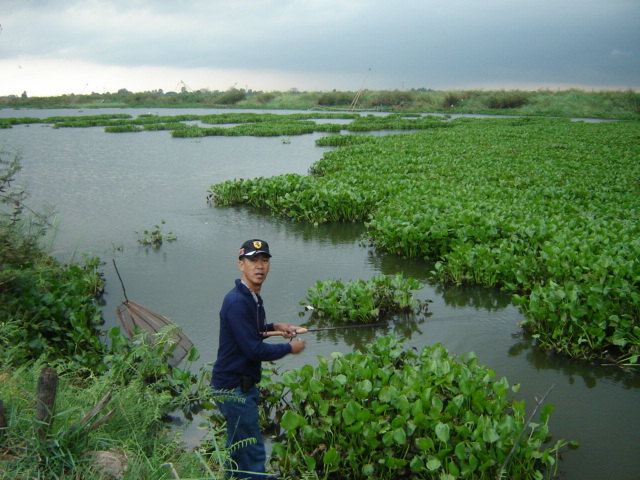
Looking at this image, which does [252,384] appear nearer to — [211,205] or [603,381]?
[603,381]

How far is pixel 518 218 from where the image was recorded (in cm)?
920

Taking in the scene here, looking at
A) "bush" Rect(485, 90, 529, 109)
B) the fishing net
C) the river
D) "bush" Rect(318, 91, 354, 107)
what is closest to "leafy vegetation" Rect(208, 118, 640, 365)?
the river

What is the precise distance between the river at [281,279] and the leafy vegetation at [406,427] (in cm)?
73

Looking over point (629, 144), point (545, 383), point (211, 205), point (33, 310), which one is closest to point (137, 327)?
point (33, 310)

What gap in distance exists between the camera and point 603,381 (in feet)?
17.3

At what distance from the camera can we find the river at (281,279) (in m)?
4.79

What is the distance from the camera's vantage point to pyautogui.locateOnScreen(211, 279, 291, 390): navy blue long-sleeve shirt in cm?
333

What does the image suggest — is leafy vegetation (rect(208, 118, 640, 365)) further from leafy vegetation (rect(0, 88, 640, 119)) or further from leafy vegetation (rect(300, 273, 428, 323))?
leafy vegetation (rect(0, 88, 640, 119))

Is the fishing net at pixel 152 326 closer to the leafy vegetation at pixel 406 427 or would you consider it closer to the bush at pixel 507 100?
the leafy vegetation at pixel 406 427

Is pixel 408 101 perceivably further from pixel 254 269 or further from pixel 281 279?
pixel 254 269

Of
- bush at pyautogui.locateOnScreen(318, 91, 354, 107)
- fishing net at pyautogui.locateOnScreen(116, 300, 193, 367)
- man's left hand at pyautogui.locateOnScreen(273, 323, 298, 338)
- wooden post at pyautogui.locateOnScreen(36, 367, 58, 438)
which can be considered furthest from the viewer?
bush at pyautogui.locateOnScreen(318, 91, 354, 107)

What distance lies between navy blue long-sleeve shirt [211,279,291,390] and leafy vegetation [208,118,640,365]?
373 cm

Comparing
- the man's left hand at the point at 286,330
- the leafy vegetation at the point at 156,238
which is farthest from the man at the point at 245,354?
the leafy vegetation at the point at 156,238

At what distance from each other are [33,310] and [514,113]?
58.7 metres
